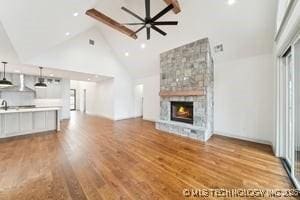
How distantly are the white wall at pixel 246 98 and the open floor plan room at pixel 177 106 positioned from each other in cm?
3

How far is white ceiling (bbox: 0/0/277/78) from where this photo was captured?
111 inches

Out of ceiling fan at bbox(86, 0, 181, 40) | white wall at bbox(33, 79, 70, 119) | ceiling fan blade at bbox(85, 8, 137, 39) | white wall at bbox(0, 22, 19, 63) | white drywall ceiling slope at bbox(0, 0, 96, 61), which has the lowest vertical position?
white wall at bbox(33, 79, 70, 119)

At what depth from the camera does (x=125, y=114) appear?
28.4 feet

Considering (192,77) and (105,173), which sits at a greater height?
(192,77)

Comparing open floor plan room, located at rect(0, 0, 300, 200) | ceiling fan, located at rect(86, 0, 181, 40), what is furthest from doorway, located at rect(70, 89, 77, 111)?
ceiling fan, located at rect(86, 0, 181, 40)

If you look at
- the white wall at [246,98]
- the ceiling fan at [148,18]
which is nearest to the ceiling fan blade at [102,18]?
the ceiling fan at [148,18]

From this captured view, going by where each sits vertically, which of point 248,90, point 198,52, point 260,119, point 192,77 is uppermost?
point 198,52

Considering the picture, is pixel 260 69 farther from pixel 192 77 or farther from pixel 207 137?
pixel 207 137

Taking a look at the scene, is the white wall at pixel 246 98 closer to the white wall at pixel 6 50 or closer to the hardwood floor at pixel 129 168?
the hardwood floor at pixel 129 168

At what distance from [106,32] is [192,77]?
4755mm

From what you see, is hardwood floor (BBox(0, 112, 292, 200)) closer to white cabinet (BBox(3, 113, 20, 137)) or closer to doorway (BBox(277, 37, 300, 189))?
doorway (BBox(277, 37, 300, 189))

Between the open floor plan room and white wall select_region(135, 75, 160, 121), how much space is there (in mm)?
1092

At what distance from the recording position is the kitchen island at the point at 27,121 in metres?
4.44

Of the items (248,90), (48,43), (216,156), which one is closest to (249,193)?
(216,156)
